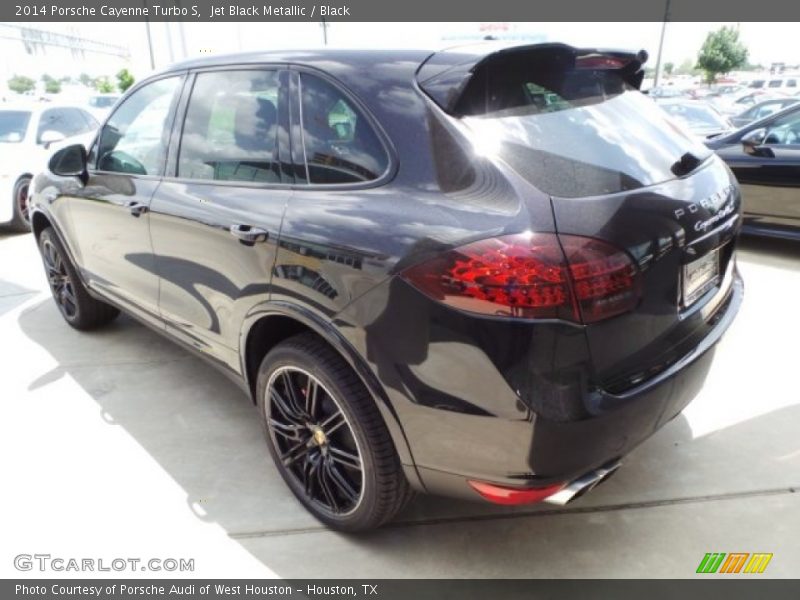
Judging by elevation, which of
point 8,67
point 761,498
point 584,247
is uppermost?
point 584,247

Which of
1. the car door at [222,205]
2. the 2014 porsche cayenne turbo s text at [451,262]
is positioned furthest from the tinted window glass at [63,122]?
the 2014 porsche cayenne turbo s text at [451,262]

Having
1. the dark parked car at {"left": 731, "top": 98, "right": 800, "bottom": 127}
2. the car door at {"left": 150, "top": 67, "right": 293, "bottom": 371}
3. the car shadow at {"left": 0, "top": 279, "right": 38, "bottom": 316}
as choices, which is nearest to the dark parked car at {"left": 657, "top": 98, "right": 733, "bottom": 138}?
the dark parked car at {"left": 731, "top": 98, "right": 800, "bottom": 127}

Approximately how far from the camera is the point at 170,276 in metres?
2.96

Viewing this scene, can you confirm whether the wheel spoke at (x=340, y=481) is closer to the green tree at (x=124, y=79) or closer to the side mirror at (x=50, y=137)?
the side mirror at (x=50, y=137)

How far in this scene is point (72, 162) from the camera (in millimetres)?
3639

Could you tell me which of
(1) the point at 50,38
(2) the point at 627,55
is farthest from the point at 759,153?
(1) the point at 50,38

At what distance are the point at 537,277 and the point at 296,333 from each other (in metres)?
1.16

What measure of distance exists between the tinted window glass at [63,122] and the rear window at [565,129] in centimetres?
794

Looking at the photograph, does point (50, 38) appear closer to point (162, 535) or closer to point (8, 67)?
point (8, 67)

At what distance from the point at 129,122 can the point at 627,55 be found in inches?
105

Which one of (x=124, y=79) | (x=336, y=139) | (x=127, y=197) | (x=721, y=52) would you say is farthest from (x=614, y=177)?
(x=721, y=52)

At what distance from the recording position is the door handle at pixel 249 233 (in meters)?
2.29

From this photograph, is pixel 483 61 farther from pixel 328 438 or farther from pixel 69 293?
pixel 69 293

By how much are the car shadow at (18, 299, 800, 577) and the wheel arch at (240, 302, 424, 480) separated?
42 cm
